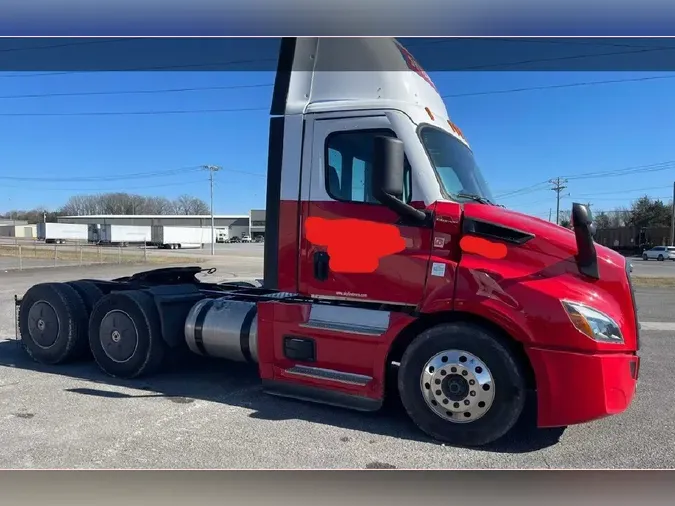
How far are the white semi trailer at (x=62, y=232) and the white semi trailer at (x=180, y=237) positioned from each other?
1.73 feet

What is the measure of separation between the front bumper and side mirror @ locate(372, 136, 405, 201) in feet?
4.66

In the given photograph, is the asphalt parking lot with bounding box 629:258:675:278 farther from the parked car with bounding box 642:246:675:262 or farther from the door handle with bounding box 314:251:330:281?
the door handle with bounding box 314:251:330:281

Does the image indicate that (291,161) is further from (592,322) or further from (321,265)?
(592,322)

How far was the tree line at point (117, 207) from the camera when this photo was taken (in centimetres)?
361

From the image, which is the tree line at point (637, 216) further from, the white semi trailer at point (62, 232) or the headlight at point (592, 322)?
the white semi trailer at point (62, 232)

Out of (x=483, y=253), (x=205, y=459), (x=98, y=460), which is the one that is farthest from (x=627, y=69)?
(x=98, y=460)

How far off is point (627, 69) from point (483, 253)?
1.37 metres

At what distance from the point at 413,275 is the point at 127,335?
314 centimetres

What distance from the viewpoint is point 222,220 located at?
3.68 meters

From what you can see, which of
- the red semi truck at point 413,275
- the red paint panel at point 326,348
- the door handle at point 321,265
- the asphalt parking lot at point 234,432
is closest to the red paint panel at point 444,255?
the red semi truck at point 413,275

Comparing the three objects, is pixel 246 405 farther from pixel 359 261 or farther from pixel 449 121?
pixel 449 121

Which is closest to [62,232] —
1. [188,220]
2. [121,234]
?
[121,234]

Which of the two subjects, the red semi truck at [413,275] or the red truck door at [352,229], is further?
the red truck door at [352,229]

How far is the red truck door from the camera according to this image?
11.6 feet
